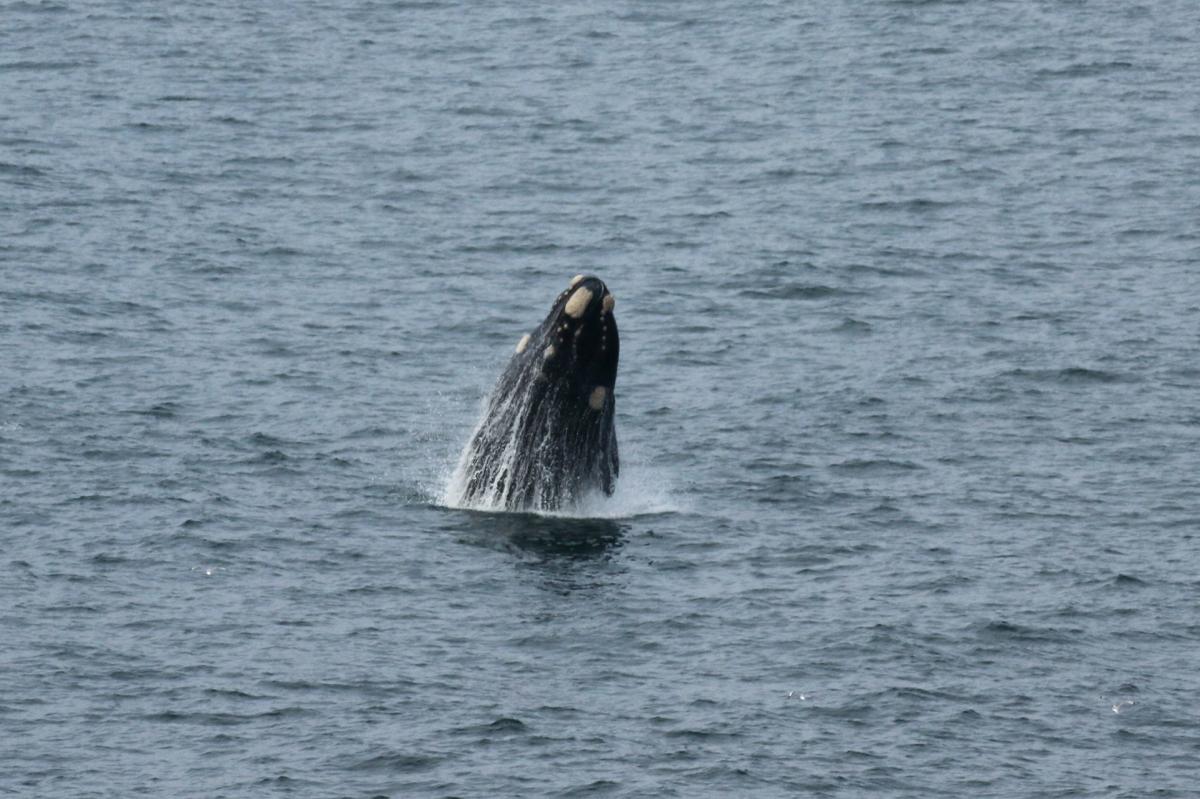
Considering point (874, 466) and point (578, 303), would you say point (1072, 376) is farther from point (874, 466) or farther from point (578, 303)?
point (578, 303)

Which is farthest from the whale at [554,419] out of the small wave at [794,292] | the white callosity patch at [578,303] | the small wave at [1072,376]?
the small wave at [794,292]

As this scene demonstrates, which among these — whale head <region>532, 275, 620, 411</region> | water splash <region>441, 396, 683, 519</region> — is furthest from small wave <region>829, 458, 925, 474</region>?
whale head <region>532, 275, 620, 411</region>

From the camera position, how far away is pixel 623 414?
174 feet

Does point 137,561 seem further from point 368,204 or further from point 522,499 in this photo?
point 368,204

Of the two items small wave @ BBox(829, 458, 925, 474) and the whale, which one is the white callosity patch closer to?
the whale

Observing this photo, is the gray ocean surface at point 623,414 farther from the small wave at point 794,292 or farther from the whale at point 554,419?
the whale at point 554,419

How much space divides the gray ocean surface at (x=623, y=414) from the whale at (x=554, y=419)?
0.76 m

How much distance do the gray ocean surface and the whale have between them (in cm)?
76

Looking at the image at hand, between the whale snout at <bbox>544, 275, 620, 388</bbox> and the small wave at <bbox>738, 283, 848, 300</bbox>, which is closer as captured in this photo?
the whale snout at <bbox>544, 275, 620, 388</bbox>

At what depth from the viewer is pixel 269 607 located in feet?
135

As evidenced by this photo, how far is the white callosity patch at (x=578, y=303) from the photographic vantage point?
42938 mm

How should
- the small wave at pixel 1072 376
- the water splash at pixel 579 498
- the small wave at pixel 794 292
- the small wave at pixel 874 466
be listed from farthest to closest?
the small wave at pixel 794 292
the small wave at pixel 1072 376
the small wave at pixel 874 466
the water splash at pixel 579 498

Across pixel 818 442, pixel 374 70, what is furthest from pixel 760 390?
pixel 374 70

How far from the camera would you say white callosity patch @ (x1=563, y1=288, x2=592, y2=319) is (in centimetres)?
4294
